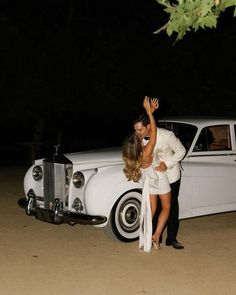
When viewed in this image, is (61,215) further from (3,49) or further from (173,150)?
(3,49)

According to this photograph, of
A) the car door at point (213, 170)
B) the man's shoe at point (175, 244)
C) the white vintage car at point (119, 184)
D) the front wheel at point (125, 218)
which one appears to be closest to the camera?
the man's shoe at point (175, 244)

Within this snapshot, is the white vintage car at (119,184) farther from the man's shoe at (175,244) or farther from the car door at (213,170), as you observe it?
the man's shoe at (175,244)

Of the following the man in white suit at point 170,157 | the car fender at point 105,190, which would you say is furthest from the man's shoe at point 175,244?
the car fender at point 105,190

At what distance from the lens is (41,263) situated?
7066mm

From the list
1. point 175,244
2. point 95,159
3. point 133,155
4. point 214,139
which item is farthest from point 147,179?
point 214,139

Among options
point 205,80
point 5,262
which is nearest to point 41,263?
point 5,262

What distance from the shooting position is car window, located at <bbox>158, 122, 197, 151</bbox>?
8.76 meters

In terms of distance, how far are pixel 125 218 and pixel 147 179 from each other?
2.66 feet

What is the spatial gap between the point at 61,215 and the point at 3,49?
14036 millimetres

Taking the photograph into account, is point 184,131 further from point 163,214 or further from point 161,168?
point 163,214

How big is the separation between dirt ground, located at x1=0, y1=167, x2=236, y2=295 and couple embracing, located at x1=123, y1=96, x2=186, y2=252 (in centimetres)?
24

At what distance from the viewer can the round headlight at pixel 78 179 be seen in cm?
799

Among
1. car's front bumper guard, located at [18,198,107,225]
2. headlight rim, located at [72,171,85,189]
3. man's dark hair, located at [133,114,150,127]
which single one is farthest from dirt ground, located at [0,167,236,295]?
man's dark hair, located at [133,114,150,127]

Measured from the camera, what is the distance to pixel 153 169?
24.7ft
